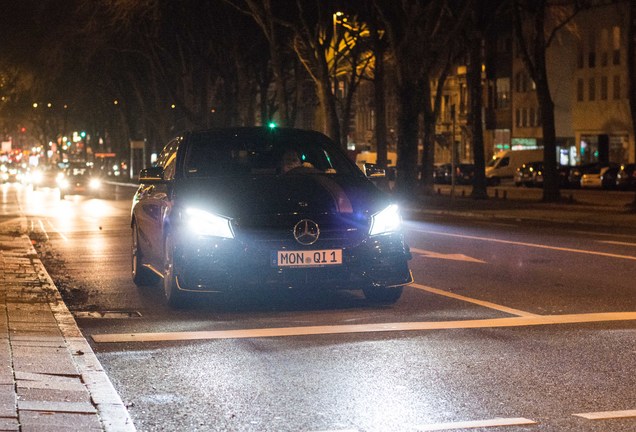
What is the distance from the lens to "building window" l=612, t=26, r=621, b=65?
8456 cm

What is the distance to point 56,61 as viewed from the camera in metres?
57.8

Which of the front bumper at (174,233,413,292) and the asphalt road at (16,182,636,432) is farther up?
the front bumper at (174,233,413,292)

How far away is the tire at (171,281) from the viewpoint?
12.5m

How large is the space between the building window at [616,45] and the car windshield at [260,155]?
73537mm

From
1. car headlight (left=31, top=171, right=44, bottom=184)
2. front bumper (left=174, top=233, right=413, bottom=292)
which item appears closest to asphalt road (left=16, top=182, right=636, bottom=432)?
front bumper (left=174, top=233, right=413, bottom=292)

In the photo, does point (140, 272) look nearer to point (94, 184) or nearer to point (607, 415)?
point (607, 415)

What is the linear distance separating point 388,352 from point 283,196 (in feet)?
9.03

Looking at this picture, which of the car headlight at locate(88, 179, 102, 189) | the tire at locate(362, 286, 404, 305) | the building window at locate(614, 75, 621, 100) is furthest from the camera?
the building window at locate(614, 75, 621, 100)

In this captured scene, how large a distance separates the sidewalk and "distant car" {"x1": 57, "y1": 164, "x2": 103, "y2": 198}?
49.3 meters

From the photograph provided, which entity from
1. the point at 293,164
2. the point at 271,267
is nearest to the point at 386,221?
the point at 271,267

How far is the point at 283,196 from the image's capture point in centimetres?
1220

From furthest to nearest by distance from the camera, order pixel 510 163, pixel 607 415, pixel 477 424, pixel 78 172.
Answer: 1. pixel 510 163
2. pixel 78 172
3. pixel 607 415
4. pixel 477 424

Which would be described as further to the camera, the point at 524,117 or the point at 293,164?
the point at 524,117

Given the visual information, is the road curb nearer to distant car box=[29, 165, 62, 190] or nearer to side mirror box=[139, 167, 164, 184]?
side mirror box=[139, 167, 164, 184]
